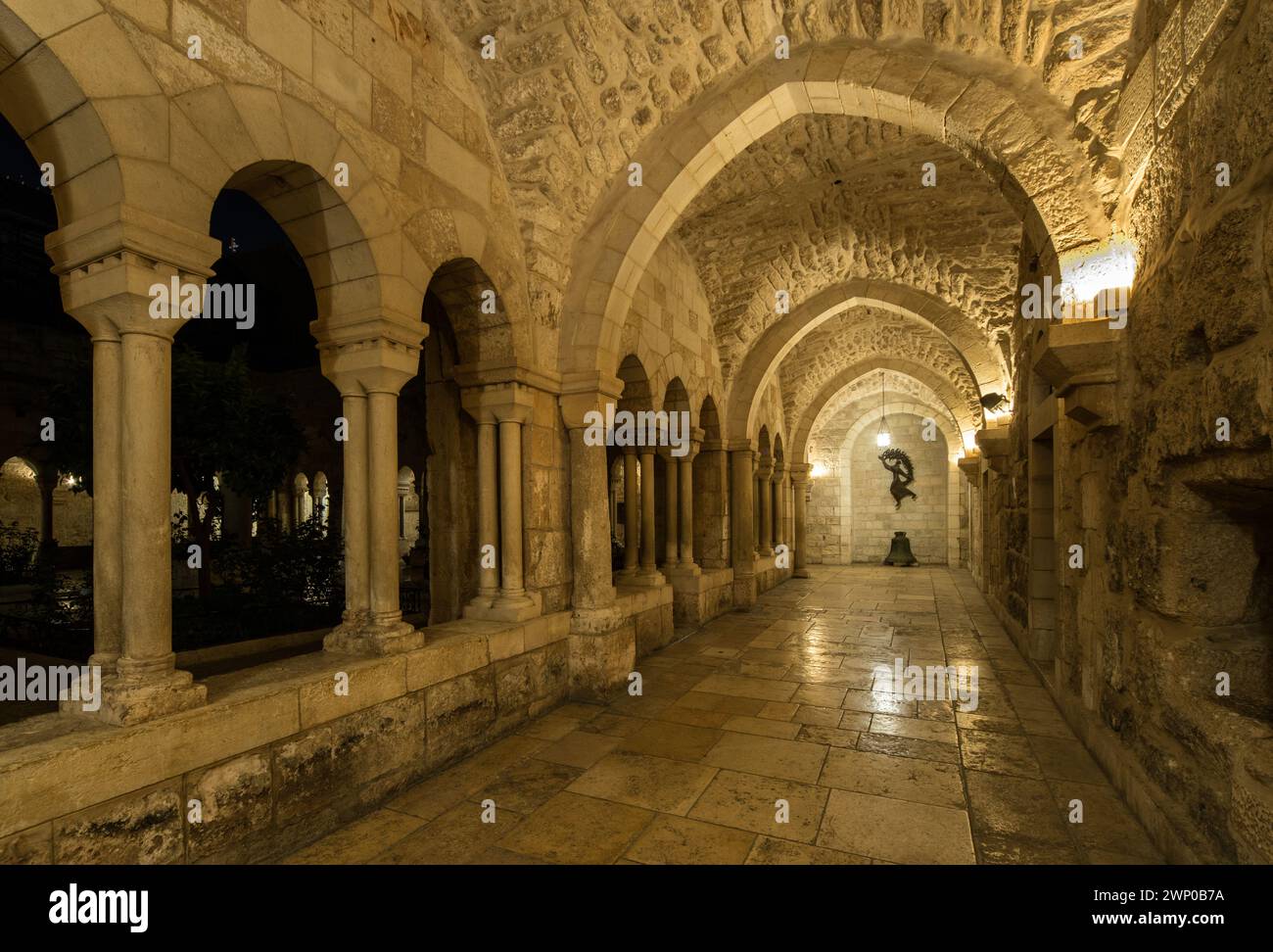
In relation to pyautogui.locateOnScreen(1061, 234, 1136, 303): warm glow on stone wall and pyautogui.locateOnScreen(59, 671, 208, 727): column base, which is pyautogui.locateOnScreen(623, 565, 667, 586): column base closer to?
pyautogui.locateOnScreen(1061, 234, 1136, 303): warm glow on stone wall

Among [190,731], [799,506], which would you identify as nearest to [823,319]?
[799,506]

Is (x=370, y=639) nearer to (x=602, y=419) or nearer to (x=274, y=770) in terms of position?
(x=274, y=770)

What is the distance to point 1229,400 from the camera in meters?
1.69

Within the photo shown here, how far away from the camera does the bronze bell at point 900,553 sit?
45.1 feet

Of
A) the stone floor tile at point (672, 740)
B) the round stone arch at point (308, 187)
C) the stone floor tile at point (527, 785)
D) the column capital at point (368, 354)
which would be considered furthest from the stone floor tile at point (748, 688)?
the round stone arch at point (308, 187)

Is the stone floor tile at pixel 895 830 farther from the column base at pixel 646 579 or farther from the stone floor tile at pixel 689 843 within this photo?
the column base at pixel 646 579

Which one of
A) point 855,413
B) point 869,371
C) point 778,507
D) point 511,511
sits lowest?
point 778,507

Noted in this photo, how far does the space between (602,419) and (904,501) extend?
497 inches

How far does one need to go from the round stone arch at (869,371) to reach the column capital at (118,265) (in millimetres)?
10223

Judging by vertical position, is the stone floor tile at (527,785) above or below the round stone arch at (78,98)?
below

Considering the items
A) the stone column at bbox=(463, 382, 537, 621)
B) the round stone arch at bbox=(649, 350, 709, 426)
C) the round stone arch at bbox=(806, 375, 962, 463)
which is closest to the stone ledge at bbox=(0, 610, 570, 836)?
the stone column at bbox=(463, 382, 537, 621)

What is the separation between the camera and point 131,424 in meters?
1.96

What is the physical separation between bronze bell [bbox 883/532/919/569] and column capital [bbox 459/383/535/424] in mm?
12032
